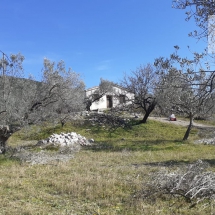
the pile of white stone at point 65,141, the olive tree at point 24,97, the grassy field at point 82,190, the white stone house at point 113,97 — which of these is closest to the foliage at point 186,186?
the grassy field at point 82,190

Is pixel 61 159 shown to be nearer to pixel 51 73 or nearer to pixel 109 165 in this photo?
pixel 109 165

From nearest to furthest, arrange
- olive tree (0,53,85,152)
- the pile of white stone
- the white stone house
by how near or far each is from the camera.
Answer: olive tree (0,53,85,152) → the pile of white stone → the white stone house

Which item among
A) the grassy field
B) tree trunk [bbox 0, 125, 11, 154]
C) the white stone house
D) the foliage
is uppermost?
the white stone house

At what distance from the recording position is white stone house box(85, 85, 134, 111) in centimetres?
2972

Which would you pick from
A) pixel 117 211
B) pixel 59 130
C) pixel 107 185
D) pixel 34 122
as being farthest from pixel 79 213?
pixel 59 130

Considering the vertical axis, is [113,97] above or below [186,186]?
above

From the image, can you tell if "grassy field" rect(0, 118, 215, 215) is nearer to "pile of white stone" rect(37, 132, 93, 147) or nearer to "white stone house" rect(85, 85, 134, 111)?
"pile of white stone" rect(37, 132, 93, 147)

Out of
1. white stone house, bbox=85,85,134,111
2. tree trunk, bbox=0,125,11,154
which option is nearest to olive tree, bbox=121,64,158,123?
white stone house, bbox=85,85,134,111

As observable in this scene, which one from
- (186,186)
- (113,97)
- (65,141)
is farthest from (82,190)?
(113,97)

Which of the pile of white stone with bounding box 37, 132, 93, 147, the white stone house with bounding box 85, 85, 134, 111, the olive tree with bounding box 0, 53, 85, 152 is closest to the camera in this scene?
the olive tree with bounding box 0, 53, 85, 152

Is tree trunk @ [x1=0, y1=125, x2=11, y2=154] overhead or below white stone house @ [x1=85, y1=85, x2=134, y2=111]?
below

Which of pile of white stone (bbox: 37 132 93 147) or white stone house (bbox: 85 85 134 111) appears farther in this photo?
white stone house (bbox: 85 85 134 111)

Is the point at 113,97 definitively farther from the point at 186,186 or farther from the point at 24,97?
the point at 186,186

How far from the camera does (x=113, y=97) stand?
33.8 meters
